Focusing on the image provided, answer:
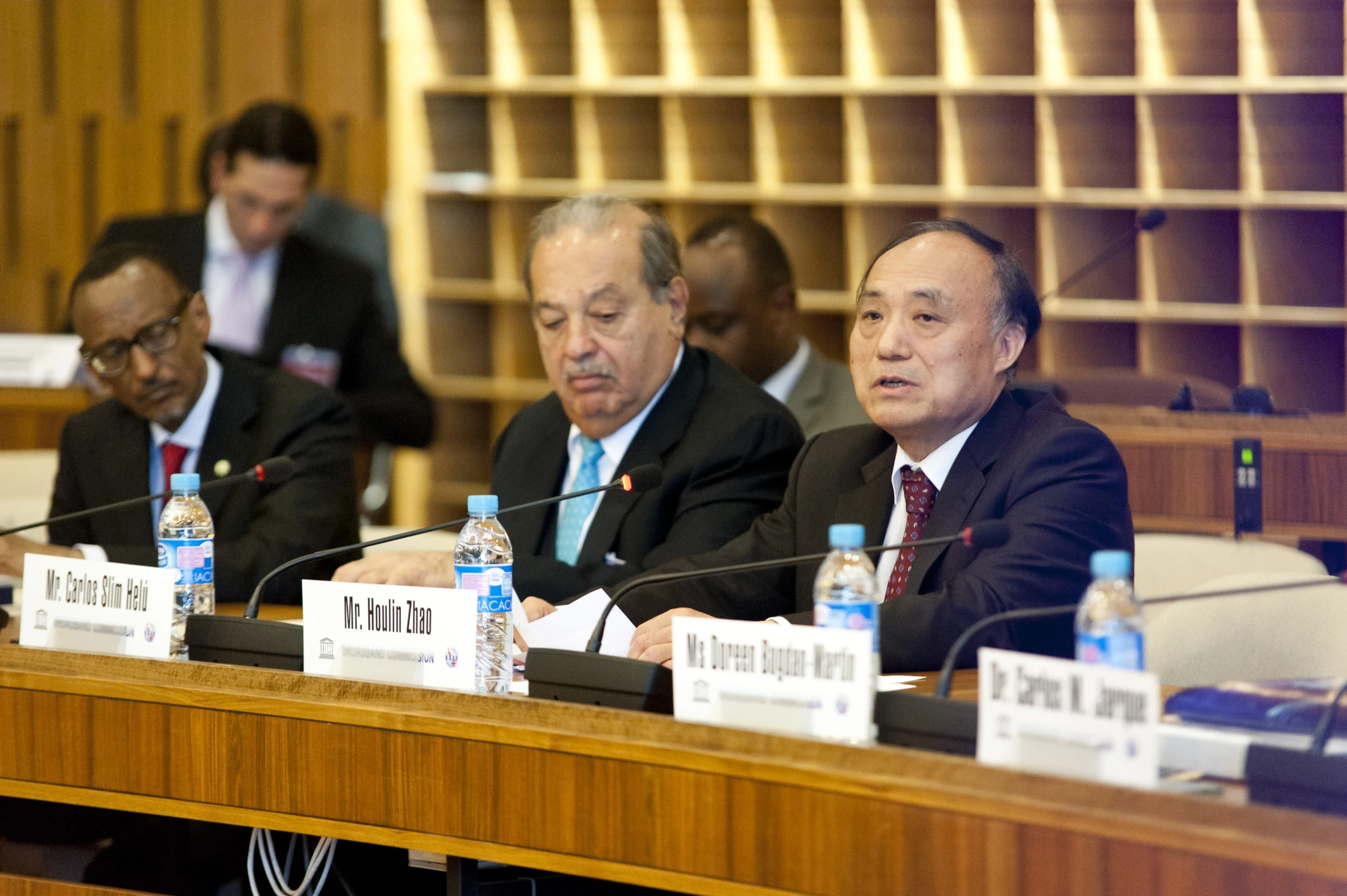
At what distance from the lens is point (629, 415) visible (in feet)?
9.12

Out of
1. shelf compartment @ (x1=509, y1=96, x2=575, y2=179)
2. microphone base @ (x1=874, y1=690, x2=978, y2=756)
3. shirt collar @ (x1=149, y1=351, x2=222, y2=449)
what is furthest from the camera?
shelf compartment @ (x1=509, y1=96, x2=575, y2=179)

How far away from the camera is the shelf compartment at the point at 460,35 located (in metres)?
5.34

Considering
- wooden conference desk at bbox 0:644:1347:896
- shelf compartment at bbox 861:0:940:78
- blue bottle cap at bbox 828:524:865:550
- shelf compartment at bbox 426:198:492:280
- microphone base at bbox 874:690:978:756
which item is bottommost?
wooden conference desk at bbox 0:644:1347:896

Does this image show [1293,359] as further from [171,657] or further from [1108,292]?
[171,657]

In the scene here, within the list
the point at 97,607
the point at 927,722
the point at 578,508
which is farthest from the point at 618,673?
the point at 578,508

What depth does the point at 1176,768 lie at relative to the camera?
4.81 feet

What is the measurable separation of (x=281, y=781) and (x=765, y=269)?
2344 mm

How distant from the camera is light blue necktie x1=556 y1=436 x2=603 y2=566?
9.07 feet

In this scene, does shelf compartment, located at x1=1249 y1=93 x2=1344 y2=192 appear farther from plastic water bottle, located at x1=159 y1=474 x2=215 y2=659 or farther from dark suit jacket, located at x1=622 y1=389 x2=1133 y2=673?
plastic water bottle, located at x1=159 y1=474 x2=215 y2=659

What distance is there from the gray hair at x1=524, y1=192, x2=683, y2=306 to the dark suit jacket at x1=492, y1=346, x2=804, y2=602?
17 centimetres

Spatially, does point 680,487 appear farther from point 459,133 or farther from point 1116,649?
point 459,133

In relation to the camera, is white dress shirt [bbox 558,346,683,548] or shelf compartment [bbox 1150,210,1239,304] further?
shelf compartment [bbox 1150,210,1239,304]

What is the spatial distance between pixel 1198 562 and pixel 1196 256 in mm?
2187

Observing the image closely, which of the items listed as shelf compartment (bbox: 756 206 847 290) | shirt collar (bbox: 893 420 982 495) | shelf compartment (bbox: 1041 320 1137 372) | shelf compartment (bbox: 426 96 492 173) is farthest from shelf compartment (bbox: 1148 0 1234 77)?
shirt collar (bbox: 893 420 982 495)
